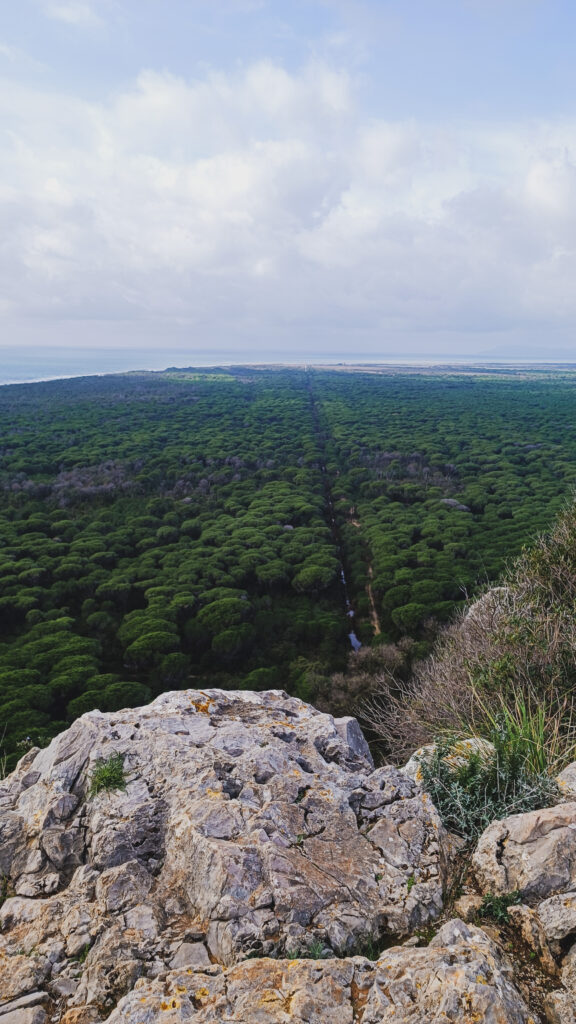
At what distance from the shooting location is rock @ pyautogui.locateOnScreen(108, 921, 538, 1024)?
3.84m

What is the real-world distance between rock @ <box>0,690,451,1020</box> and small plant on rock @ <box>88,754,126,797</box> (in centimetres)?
10

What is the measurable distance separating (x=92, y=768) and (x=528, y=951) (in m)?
5.54

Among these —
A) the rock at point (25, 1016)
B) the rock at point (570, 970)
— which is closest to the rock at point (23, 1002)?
the rock at point (25, 1016)

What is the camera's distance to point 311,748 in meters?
7.78

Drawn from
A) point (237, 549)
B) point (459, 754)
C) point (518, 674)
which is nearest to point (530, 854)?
point (459, 754)

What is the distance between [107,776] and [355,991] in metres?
3.99

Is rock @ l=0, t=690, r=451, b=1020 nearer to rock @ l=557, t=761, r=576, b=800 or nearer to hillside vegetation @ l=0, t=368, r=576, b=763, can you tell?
rock @ l=557, t=761, r=576, b=800

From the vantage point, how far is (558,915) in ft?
14.6

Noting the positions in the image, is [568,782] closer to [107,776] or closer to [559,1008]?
[559,1008]

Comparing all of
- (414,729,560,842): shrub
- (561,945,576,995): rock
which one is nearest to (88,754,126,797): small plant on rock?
(414,729,560,842): shrub

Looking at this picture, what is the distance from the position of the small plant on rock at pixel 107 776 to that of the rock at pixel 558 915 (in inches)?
198

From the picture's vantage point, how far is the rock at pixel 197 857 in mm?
4766

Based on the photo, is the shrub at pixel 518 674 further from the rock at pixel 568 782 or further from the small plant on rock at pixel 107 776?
the small plant on rock at pixel 107 776

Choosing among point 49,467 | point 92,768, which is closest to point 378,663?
point 92,768
